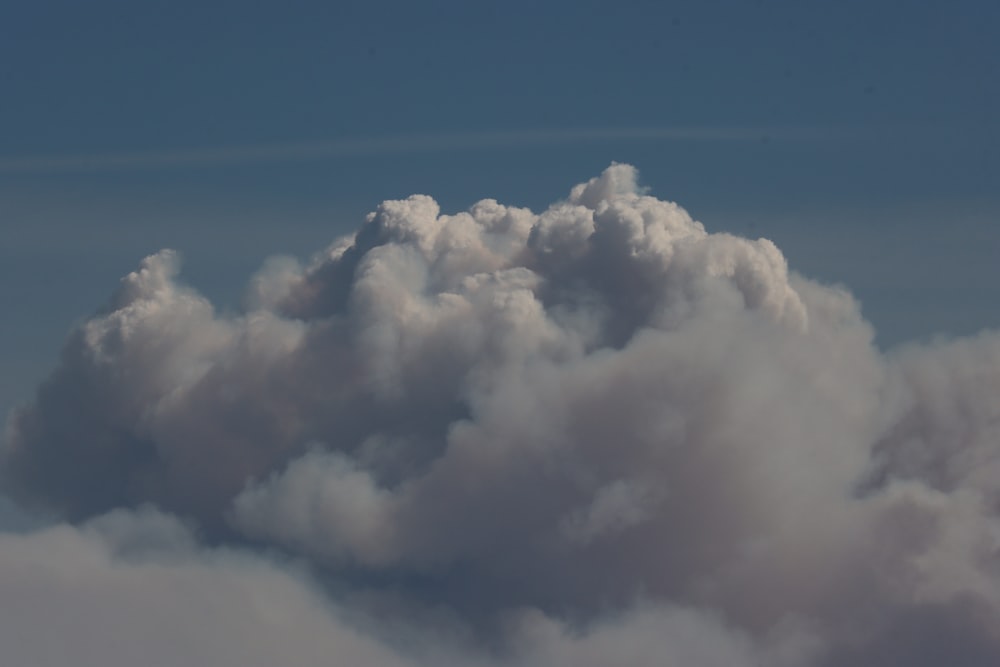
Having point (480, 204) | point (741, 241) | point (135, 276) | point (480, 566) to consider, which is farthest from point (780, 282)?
point (135, 276)

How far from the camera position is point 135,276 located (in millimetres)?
113375

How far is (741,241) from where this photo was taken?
102938 millimetres

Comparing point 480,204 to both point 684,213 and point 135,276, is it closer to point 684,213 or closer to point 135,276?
point 684,213

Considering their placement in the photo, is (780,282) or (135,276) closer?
(780,282)

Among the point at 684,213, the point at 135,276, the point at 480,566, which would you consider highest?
the point at 684,213

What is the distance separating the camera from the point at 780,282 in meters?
105

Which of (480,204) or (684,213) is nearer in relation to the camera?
(684,213)

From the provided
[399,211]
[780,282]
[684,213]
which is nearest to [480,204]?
[399,211]

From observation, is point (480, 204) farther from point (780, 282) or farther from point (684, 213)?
point (780, 282)

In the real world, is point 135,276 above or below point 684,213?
below

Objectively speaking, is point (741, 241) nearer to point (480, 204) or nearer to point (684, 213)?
point (684, 213)

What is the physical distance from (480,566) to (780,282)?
39.7m

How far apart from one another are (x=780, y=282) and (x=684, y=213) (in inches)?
392

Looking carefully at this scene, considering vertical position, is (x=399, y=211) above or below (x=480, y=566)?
above
